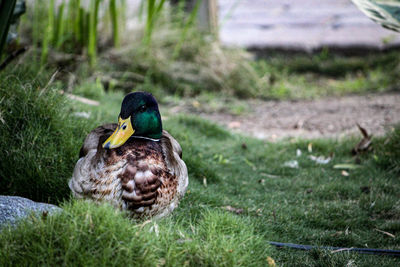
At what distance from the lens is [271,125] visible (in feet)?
19.5

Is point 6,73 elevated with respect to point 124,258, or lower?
elevated

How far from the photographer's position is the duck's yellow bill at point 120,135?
261 cm

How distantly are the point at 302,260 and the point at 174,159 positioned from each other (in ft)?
3.05

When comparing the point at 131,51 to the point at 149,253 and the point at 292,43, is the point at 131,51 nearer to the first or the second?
the point at 292,43

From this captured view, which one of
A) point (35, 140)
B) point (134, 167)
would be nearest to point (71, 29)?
point (35, 140)

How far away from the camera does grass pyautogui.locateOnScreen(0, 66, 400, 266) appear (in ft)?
6.85

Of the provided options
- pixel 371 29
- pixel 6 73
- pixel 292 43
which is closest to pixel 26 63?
pixel 6 73

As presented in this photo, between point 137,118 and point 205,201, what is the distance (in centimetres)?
93

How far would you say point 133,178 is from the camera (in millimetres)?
2535

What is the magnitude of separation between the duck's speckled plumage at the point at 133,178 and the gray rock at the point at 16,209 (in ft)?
0.77

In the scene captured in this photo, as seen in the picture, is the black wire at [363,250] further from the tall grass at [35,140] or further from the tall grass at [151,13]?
→ the tall grass at [151,13]

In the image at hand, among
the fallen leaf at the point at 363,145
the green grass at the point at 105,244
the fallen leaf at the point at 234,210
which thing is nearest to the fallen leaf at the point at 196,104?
the fallen leaf at the point at 363,145

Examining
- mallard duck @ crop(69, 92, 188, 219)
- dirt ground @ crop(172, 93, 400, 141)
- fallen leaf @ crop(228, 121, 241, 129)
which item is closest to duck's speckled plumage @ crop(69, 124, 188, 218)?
mallard duck @ crop(69, 92, 188, 219)

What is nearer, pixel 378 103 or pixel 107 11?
pixel 378 103
